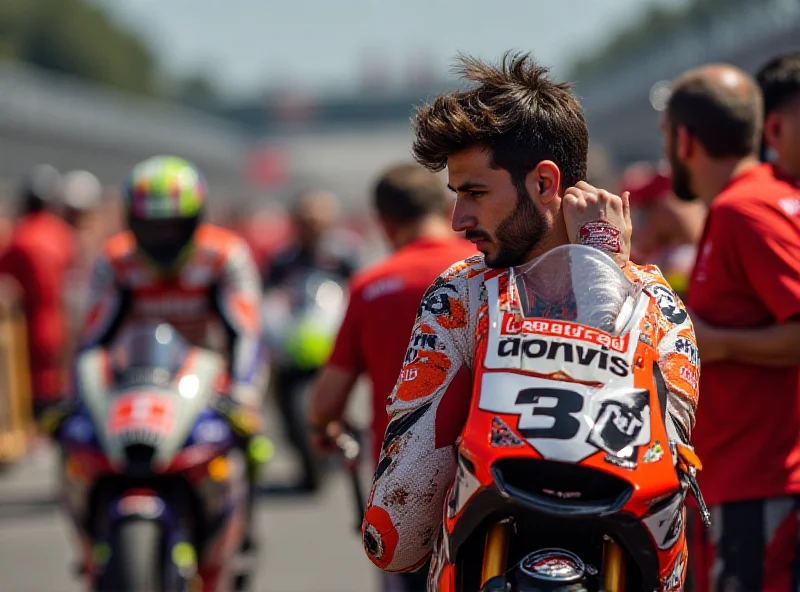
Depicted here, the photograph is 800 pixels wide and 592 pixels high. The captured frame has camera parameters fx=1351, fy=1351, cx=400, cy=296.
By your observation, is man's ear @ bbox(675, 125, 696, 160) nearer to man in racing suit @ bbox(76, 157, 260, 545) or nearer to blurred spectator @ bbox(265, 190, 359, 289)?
man in racing suit @ bbox(76, 157, 260, 545)

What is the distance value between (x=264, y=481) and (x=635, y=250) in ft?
18.7

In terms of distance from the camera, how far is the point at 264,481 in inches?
454

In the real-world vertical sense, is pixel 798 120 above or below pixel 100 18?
below

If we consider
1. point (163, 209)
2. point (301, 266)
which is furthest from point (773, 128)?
point (301, 266)

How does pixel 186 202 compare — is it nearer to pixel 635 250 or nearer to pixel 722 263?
pixel 635 250

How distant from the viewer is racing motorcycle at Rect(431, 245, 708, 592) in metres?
2.51

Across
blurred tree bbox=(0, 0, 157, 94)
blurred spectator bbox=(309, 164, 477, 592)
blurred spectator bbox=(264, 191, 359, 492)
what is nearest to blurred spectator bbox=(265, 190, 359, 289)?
blurred spectator bbox=(264, 191, 359, 492)

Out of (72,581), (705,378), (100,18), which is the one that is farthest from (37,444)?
(100,18)

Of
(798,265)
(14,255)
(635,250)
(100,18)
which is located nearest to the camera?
(798,265)

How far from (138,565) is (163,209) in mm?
1788

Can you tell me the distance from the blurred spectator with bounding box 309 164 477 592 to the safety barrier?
8201 millimetres

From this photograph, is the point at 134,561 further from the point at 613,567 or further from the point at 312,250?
the point at 312,250

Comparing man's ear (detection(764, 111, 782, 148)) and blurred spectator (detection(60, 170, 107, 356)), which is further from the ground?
man's ear (detection(764, 111, 782, 148))

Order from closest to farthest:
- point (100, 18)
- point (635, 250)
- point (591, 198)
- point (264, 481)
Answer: point (591, 198) → point (635, 250) → point (264, 481) → point (100, 18)
